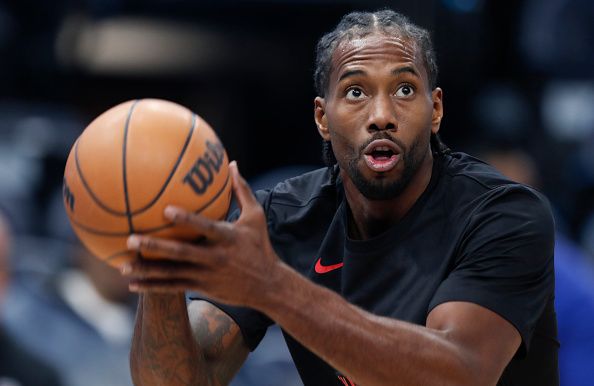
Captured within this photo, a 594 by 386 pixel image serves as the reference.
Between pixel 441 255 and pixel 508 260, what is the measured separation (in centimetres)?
28

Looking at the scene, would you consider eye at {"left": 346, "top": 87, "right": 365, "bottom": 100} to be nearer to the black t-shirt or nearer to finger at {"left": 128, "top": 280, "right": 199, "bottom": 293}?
the black t-shirt

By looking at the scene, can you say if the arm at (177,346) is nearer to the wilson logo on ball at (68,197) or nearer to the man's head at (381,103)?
the wilson logo on ball at (68,197)

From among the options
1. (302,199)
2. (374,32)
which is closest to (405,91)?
(374,32)

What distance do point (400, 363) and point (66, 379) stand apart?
3889mm

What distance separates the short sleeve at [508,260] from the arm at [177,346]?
0.93 metres

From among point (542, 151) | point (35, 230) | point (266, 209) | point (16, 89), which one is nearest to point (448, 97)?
point (542, 151)

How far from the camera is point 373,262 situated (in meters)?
3.94

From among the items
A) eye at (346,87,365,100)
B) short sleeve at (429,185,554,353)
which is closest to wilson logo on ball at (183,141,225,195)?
eye at (346,87,365,100)

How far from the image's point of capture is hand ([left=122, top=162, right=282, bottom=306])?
2.94m

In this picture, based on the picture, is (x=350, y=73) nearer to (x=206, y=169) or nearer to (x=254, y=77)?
(x=206, y=169)

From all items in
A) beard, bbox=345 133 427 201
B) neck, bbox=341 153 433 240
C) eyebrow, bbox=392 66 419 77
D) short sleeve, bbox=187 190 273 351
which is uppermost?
eyebrow, bbox=392 66 419 77

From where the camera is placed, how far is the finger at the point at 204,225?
294 centimetres

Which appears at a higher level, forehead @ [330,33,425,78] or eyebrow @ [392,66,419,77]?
forehead @ [330,33,425,78]

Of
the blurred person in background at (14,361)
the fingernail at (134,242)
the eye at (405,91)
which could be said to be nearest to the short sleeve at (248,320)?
the eye at (405,91)
